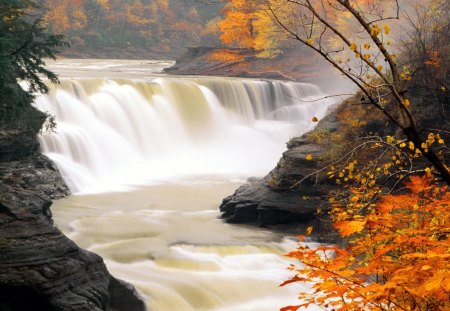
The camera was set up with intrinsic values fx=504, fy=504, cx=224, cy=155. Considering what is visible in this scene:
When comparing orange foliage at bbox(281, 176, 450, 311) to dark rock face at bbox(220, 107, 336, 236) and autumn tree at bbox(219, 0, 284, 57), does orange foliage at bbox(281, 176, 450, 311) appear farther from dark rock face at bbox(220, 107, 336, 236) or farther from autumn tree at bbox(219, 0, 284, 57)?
autumn tree at bbox(219, 0, 284, 57)

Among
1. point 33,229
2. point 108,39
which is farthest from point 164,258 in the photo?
point 108,39

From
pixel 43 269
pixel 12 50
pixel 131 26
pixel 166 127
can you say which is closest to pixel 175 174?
pixel 166 127

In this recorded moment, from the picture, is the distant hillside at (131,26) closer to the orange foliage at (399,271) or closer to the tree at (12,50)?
the tree at (12,50)

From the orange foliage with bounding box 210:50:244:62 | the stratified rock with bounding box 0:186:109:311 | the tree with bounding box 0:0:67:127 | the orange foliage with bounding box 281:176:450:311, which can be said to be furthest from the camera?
the orange foliage with bounding box 210:50:244:62

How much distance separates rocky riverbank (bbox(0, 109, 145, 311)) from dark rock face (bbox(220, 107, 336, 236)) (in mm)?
5382

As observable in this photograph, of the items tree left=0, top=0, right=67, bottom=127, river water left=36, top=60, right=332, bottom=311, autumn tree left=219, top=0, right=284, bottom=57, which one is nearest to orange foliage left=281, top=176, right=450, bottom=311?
river water left=36, top=60, right=332, bottom=311

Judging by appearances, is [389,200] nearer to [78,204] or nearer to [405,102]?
[405,102]

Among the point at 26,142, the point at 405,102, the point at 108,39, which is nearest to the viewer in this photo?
the point at 405,102

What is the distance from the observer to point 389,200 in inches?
178

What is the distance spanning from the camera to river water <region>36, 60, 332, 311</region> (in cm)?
920

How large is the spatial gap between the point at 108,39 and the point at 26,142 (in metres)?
44.0

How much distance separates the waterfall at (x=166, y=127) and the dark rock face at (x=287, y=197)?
599cm

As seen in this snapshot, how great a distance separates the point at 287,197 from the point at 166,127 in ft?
40.9

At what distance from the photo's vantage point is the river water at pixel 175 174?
9.20 metres
